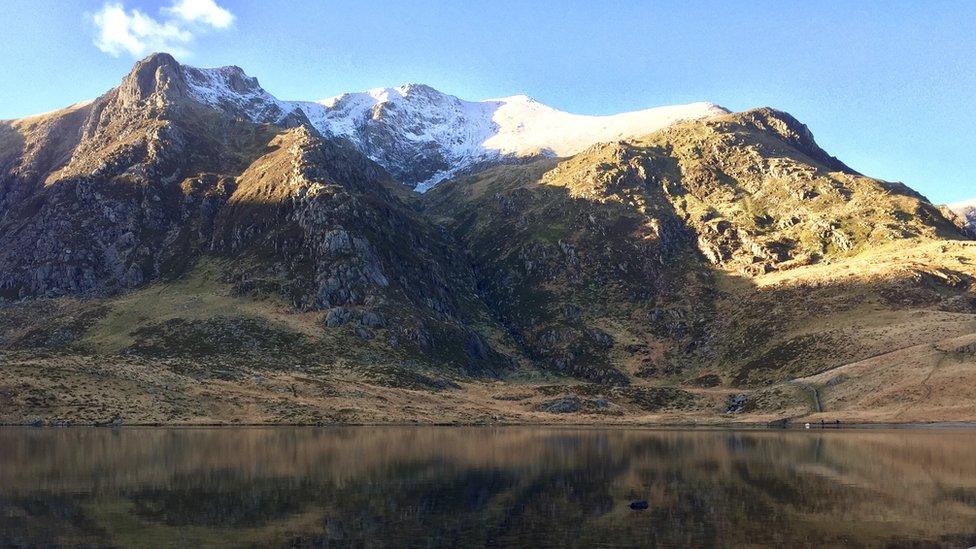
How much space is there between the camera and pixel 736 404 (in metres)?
150

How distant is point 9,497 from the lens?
46125 millimetres

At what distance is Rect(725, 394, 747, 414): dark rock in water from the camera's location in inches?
5820

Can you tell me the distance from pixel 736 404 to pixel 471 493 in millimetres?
114789

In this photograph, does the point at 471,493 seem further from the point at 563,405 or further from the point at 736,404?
the point at 736,404

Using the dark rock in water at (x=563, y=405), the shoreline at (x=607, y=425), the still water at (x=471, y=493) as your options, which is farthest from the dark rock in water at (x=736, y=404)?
the still water at (x=471, y=493)

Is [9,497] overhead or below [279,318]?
below

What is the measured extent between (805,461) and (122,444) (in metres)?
73.6

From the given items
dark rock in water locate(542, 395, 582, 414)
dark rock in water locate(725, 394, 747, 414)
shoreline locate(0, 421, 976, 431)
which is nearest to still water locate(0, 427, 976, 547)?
shoreline locate(0, 421, 976, 431)

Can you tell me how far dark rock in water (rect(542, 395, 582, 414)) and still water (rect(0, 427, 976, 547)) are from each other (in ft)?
205

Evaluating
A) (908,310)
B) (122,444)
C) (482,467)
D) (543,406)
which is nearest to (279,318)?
(543,406)

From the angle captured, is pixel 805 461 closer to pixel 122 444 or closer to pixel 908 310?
pixel 122 444

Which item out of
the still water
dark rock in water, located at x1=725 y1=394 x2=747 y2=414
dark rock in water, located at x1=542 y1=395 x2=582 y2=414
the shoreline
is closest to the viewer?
the still water

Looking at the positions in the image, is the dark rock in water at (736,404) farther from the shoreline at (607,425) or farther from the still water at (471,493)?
the still water at (471,493)

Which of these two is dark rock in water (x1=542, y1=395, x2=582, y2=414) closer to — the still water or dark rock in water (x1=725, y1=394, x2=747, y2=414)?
dark rock in water (x1=725, y1=394, x2=747, y2=414)
